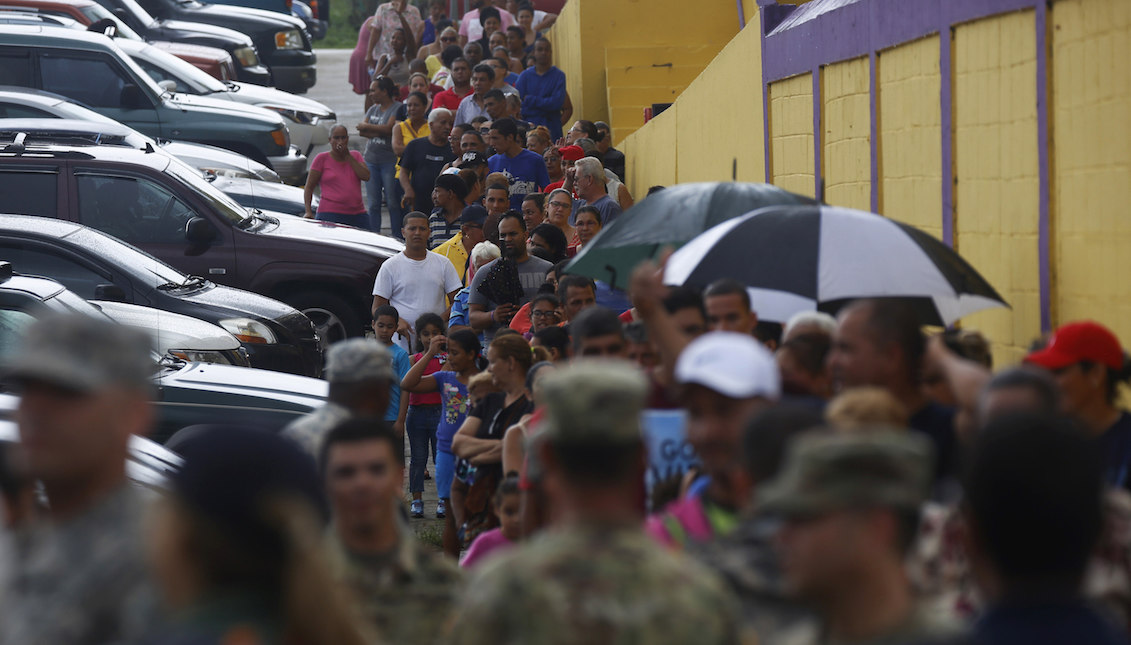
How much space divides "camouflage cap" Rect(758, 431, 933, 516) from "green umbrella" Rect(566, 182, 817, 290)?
14.9 feet

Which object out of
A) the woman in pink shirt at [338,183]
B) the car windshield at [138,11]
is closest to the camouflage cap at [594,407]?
the woman in pink shirt at [338,183]

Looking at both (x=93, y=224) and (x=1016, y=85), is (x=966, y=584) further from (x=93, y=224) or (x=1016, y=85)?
(x=93, y=224)

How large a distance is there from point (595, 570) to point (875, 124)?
711cm

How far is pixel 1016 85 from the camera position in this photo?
7.34 m

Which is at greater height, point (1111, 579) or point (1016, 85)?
point (1016, 85)

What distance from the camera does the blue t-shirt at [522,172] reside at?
14.8 meters

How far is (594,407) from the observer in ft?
9.98

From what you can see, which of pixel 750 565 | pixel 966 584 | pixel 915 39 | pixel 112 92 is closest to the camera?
pixel 750 565

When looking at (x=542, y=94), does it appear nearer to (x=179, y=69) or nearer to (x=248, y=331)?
(x=179, y=69)

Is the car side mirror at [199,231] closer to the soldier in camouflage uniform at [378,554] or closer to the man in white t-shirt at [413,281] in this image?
the man in white t-shirt at [413,281]

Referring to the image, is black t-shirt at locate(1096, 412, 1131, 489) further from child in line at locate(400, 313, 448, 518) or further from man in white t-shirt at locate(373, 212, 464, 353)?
man in white t-shirt at locate(373, 212, 464, 353)

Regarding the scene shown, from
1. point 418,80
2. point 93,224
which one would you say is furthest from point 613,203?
point 418,80

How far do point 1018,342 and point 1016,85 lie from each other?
1.23 metres

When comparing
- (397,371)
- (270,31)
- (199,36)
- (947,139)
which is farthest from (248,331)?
(270,31)
